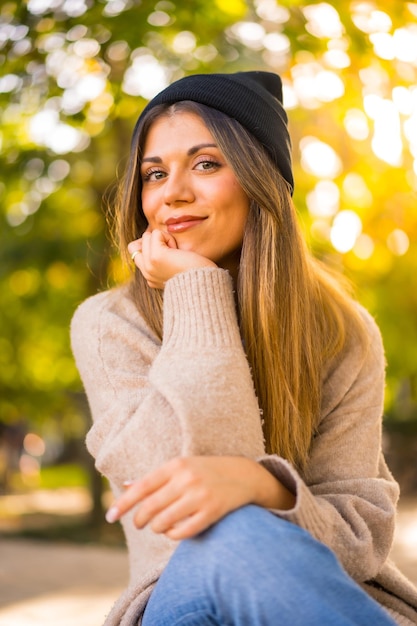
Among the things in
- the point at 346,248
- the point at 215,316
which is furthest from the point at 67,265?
the point at 215,316

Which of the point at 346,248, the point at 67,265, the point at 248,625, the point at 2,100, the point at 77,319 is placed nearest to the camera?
the point at 248,625

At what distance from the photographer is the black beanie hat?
2791 mm

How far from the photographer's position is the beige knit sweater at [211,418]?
221 centimetres

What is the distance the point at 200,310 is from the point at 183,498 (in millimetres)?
676

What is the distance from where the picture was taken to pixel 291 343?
9.02 feet

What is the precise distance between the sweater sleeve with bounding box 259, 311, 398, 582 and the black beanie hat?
26.4 inches

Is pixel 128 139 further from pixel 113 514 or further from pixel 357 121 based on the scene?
pixel 113 514

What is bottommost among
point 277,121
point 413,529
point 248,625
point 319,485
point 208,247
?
point 413,529

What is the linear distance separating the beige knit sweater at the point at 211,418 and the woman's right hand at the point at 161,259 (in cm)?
10

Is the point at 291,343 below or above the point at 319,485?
above

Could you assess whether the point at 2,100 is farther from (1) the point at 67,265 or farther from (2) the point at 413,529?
(2) the point at 413,529

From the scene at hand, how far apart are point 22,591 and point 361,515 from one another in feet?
11.0

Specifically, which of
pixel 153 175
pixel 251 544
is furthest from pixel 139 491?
pixel 153 175

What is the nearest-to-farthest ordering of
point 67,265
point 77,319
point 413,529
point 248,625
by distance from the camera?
point 248,625 → point 77,319 → point 67,265 → point 413,529
